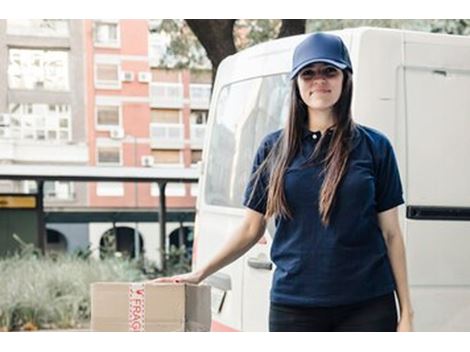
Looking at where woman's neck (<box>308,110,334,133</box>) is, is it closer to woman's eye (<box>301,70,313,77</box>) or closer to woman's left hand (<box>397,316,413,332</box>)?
woman's eye (<box>301,70,313,77</box>)

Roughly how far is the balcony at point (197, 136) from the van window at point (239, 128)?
55 cm

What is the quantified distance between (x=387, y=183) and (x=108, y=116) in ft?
6.47

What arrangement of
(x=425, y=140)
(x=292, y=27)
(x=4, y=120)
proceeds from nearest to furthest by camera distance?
(x=425, y=140)
(x=4, y=120)
(x=292, y=27)

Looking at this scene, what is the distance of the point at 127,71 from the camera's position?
3139 millimetres

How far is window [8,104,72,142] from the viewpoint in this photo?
9.25 ft

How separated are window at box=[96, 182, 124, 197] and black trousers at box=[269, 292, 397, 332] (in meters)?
2.17

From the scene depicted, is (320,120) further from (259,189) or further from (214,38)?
(214,38)

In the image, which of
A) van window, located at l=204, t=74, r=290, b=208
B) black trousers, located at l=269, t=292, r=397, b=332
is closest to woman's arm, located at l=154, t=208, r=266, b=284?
black trousers, located at l=269, t=292, r=397, b=332

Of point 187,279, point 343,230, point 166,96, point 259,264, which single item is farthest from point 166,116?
point 343,230

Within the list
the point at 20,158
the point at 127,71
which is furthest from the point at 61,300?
the point at 127,71

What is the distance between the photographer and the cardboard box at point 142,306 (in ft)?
5.03

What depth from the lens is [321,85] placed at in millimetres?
1479

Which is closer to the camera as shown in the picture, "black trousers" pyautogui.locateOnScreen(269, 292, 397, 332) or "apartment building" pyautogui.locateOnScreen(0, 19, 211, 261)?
"black trousers" pyautogui.locateOnScreen(269, 292, 397, 332)

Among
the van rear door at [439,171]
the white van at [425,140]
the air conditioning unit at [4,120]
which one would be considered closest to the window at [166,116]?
the air conditioning unit at [4,120]
